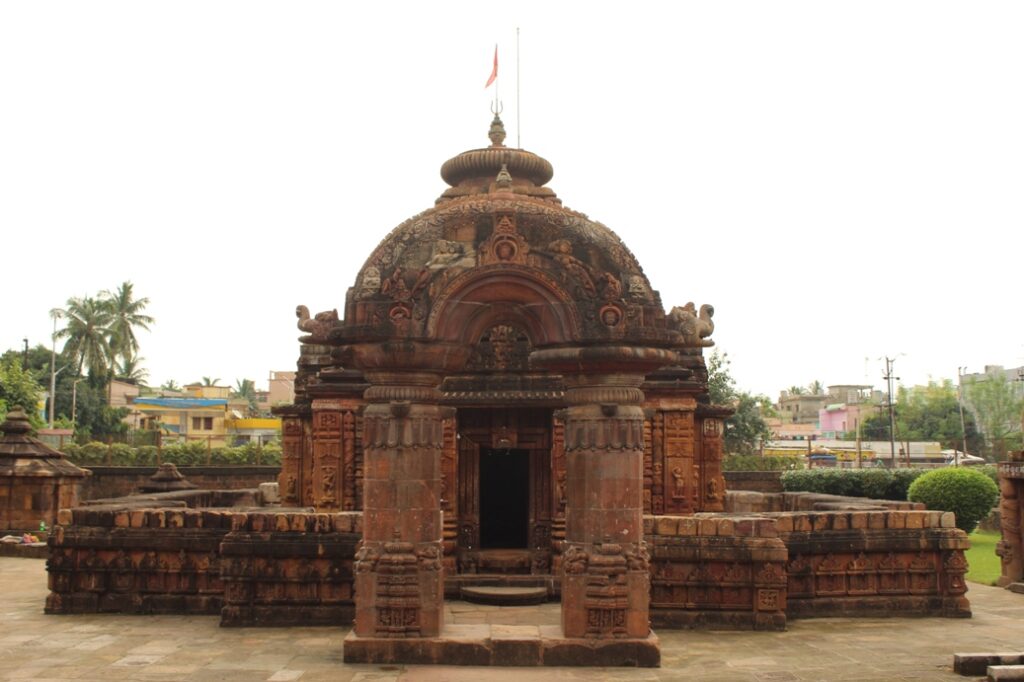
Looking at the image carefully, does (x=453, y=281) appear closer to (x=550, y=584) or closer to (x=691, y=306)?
(x=550, y=584)

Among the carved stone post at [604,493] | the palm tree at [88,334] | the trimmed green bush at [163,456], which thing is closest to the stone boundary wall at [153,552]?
the carved stone post at [604,493]

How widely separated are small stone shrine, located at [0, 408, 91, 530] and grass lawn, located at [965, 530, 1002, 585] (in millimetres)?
21121

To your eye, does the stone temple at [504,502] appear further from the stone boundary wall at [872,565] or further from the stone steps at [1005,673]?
the stone steps at [1005,673]

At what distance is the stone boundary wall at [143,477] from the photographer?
1549 inches

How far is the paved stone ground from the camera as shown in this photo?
951 cm

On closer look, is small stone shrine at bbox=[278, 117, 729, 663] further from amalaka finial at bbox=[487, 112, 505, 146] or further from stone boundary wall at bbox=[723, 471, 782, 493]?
stone boundary wall at bbox=[723, 471, 782, 493]

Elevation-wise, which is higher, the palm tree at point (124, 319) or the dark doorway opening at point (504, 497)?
the palm tree at point (124, 319)

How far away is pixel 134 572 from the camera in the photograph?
43.5 feet

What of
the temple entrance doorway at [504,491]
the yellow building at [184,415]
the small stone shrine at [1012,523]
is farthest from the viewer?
the yellow building at [184,415]

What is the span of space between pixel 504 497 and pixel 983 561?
12.3 m

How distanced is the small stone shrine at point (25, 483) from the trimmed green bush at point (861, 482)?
23152 millimetres

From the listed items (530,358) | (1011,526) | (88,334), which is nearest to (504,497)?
(530,358)

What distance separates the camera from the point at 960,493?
25.9m

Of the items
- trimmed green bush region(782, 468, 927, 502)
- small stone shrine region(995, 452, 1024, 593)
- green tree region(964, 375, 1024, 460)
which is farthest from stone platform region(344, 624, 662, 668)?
green tree region(964, 375, 1024, 460)
